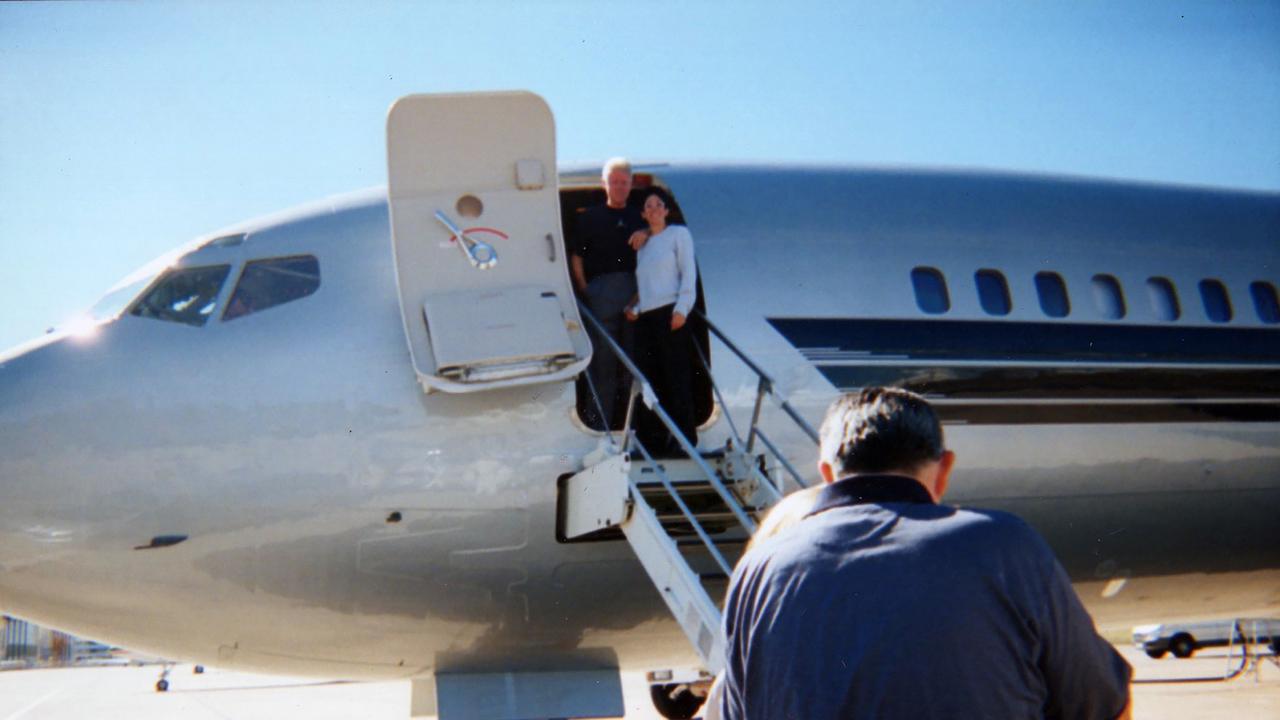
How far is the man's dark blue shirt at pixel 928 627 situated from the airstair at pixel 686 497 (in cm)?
284

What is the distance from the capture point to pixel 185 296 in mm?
7031

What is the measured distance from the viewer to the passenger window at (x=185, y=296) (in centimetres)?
691

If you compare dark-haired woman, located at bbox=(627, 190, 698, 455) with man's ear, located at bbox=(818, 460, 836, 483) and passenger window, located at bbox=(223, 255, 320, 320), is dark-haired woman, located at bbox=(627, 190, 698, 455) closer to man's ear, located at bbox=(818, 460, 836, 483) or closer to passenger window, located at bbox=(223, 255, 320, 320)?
passenger window, located at bbox=(223, 255, 320, 320)

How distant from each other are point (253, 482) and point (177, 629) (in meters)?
1.02

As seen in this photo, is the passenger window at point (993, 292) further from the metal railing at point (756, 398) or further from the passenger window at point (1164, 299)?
the metal railing at point (756, 398)

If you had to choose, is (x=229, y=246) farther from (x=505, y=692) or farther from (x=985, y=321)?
(x=985, y=321)

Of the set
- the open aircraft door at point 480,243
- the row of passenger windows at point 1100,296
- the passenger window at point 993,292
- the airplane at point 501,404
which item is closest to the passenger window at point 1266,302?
the row of passenger windows at point 1100,296

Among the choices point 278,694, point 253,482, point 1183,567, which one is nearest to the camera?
point 253,482

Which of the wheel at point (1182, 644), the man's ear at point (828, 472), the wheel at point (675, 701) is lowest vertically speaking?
the wheel at point (1182, 644)

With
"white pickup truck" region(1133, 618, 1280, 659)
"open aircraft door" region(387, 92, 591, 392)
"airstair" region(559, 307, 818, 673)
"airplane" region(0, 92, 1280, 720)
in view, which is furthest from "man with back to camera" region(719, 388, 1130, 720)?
"white pickup truck" region(1133, 618, 1280, 659)

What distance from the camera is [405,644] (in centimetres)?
712

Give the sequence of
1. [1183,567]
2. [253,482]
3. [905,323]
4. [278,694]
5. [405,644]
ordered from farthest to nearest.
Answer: [278,694]
[1183,567]
[905,323]
[405,644]
[253,482]

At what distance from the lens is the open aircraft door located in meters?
6.57

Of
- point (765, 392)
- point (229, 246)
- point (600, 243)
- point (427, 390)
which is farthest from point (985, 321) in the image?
point (229, 246)
